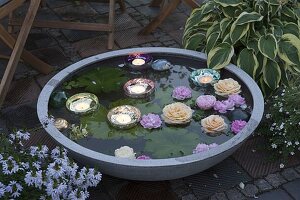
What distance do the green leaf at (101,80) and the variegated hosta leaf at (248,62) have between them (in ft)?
2.39

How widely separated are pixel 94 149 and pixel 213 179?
666 mm

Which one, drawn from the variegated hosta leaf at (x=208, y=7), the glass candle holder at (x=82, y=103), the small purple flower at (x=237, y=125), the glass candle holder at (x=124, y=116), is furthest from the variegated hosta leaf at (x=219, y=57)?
the glass candle holder at (x=82, y=103)

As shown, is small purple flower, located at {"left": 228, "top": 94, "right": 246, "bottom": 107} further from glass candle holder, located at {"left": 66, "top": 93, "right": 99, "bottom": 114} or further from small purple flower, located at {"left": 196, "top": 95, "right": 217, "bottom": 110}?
glass candle holder, located at {"left": 66, "top": 93, "right": 99, "bottom": 114}

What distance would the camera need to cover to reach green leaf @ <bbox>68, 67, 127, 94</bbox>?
2955 millimetres

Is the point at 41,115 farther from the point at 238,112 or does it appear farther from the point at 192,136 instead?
the point at 238,112

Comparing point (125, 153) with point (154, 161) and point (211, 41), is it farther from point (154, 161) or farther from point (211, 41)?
point (211, 41)

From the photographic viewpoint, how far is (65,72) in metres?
2.98

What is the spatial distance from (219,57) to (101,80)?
0.74 metres

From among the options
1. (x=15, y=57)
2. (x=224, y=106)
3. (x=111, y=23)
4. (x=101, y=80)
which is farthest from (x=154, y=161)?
(x=111, y=23)

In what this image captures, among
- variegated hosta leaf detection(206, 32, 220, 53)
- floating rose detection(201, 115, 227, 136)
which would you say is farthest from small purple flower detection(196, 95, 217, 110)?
variegated hosta leaf detection(206, 32, 220, 53)

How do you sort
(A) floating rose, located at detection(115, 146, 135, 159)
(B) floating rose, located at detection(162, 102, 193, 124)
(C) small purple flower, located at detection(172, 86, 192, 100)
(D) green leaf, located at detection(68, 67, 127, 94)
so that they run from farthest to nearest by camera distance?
(D) green leaf, located at detection(68, 67, 127, 94) → (C) small purple flower, located at detection(172, 86, 192, 100) → (B) floating rose, located at detection(162, 102, 193, 124) → (A) floating rose, located at detection(115, 146, 135, 159)

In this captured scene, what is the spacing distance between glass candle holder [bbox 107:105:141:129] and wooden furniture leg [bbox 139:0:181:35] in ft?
4.81

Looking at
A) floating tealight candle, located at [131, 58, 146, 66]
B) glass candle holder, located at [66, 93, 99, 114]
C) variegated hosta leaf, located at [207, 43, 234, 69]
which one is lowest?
glass candle holder, located at [66, 93, 99, 114]

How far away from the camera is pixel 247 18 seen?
299cm
